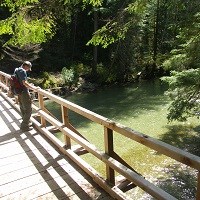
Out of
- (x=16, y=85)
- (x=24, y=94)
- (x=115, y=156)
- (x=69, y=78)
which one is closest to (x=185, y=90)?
(x=24, y=94)

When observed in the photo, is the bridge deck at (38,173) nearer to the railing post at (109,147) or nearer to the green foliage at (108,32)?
the railing post at (109,147)

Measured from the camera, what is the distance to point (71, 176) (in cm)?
493

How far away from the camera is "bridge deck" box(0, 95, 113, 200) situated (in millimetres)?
4480

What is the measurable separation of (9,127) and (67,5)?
12.2 ft

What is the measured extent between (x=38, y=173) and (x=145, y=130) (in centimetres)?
975

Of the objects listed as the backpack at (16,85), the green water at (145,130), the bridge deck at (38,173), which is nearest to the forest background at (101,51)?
the green water at (145,130)

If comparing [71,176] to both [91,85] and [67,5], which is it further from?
A: [91,85]

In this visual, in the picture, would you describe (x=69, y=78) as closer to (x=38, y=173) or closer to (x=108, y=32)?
(x=108, y=32)

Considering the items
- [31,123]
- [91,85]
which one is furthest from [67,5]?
[91,85]

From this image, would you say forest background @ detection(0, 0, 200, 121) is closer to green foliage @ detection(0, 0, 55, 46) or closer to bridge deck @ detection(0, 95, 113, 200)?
bridge deck @ detection(0, 95, 113, 200)

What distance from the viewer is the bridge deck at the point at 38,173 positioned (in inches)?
176

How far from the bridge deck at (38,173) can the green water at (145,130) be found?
13.1 ft

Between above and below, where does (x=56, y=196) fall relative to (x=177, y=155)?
below

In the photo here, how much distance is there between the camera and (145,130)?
567 inches
